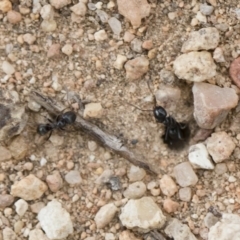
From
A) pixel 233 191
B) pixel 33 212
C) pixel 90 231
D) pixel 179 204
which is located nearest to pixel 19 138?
pixel 33 212

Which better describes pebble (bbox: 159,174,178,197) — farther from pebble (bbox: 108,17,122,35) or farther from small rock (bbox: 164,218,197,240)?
pebble (bbox: 108,17,122,35)

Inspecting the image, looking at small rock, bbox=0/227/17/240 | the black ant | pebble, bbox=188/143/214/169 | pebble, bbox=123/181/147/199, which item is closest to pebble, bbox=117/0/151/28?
the black ant

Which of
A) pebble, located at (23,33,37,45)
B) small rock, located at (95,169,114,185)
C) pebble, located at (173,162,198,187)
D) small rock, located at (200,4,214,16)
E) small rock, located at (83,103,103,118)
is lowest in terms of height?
small rock, located at (95,169,114,185)

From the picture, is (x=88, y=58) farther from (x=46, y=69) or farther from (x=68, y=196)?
(x=68, y=196)

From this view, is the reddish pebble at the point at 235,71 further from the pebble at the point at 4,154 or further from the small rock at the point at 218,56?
the pebble at the point at 4,154

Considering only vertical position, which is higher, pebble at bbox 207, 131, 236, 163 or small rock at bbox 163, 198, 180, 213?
pebble at bbox 207, 131, 236, 163

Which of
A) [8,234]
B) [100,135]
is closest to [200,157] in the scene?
[100,135]
